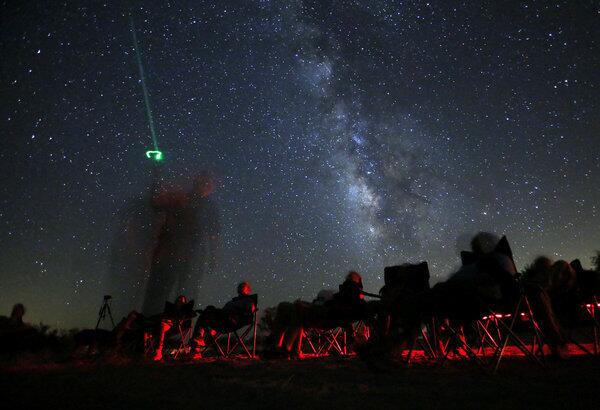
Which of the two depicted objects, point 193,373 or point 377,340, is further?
point 193,373

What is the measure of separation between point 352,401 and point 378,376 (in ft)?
3.32

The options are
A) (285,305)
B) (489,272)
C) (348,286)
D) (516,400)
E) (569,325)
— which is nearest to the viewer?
(516,400)

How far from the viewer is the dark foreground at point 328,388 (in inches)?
81.9

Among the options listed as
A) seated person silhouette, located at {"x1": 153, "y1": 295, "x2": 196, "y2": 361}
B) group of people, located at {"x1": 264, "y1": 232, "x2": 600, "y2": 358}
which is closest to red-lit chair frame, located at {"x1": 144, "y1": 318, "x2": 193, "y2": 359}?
seated person silhouette, located at {"x1": 153, "y1": 295, "x2": 196, "y2": 361}

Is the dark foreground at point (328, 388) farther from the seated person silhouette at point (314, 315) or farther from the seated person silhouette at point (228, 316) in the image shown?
the seated person silhouette at point (228, 316)

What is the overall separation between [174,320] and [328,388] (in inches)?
173

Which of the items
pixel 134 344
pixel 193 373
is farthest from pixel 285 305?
pixel 134 344

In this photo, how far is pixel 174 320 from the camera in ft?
19.8

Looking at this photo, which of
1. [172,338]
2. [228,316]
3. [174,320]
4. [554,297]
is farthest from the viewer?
[172,338]

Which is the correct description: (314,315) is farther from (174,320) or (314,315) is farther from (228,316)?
(174,320)

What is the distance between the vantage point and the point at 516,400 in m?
2.02

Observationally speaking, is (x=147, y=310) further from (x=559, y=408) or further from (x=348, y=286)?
(x=559, y=408)

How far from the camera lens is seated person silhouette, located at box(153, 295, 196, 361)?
585 centimetres

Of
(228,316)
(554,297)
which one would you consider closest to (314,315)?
(228,316)
